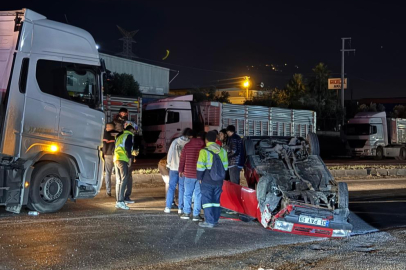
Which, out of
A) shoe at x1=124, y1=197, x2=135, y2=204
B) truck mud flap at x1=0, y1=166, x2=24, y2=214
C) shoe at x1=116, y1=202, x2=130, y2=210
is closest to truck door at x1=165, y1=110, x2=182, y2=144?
shoe at x1=124, y1=197, x2=135, y2=204

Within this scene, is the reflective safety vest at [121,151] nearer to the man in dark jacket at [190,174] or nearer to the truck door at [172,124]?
the man in dark jacket at [190,174]

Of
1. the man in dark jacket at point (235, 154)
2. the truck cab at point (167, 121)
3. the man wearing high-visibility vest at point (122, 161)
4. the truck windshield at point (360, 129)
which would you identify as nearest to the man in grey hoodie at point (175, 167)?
the man wearing high-visibility vest at point (122, 161)

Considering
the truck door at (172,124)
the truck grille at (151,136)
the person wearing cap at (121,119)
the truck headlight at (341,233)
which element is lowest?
the truck headlight at (341,233)

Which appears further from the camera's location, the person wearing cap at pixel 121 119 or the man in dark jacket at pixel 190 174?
the person wearing cap at pixel 121 119

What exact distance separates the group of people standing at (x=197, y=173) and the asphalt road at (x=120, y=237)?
30 cm

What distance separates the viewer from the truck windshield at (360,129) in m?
36.3

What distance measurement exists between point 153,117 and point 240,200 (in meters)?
20.7

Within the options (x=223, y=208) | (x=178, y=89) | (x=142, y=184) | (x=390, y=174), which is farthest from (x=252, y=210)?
(x=178, y=89)

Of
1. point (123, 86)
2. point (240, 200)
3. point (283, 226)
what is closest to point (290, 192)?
point (283, 226)

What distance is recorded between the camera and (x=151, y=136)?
3027cm

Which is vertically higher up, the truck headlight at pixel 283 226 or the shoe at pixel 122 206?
the shoe at pixel 122 206

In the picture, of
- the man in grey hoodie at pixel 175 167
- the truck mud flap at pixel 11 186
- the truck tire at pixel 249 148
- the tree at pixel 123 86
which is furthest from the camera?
the tree at pixel 123 86

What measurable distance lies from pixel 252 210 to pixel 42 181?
3.92 meters

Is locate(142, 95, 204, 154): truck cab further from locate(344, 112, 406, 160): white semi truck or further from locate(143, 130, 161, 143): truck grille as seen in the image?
locate(344, 112, 406, 160): white semi truck
